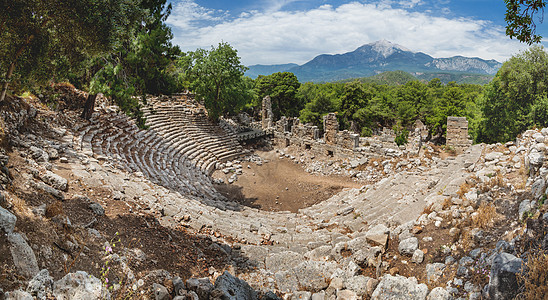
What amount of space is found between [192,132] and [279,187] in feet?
31.4

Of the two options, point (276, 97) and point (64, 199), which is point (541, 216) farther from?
point (276, 97)

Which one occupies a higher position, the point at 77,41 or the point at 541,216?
the point at 77,41

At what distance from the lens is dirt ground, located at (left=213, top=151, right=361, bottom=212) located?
53.2 feet

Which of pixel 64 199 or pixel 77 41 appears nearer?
pixel 64 199

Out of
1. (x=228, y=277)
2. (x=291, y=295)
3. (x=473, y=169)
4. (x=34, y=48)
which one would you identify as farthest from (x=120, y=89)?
(x=473, y=169)

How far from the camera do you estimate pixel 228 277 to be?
559 centimetres

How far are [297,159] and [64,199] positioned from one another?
19146 mm

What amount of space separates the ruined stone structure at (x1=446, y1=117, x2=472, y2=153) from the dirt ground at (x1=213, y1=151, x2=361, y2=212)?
704cm

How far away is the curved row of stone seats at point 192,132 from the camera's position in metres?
21.2

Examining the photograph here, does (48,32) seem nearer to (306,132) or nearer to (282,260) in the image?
(282,260)

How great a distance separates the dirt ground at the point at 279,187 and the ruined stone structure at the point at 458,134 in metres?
7.04

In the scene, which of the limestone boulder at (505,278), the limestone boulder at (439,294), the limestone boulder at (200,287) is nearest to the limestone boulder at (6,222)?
the limestone boulder at (200,287)

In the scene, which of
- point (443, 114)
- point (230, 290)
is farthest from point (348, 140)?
point (443, 114)

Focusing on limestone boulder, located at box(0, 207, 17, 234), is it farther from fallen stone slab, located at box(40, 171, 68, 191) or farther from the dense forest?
the dense forest
